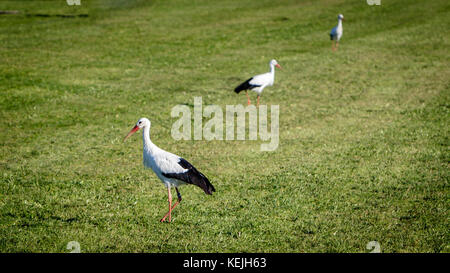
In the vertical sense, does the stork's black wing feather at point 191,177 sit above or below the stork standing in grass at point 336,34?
below

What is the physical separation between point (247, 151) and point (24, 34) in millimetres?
21703

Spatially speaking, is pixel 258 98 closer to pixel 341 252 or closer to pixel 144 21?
pixel 341 252

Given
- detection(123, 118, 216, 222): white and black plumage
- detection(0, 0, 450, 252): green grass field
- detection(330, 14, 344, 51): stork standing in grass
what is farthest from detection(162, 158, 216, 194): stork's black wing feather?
detection(330, 14, 344, 51): stork standing in grass

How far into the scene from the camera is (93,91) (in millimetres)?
16922

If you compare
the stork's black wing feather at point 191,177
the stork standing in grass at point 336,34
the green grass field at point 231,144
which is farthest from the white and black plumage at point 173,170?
the stork standing in grass at point 336,34

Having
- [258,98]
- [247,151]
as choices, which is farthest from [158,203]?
[258,98]

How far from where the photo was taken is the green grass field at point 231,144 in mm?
7785

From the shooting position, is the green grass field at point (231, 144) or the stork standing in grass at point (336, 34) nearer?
the green grass field at point (231, 144)

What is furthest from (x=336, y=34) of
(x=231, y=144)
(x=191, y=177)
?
(x=191, y=177)

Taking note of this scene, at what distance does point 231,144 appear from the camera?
12.2m

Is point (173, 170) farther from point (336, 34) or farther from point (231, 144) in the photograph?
point (336, 34)

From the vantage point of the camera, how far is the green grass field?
779cm

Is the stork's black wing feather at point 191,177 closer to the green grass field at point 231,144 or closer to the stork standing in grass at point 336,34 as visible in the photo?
the green grass field at point 231,144

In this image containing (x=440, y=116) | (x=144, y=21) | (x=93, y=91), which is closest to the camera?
(x=440, y=116)
